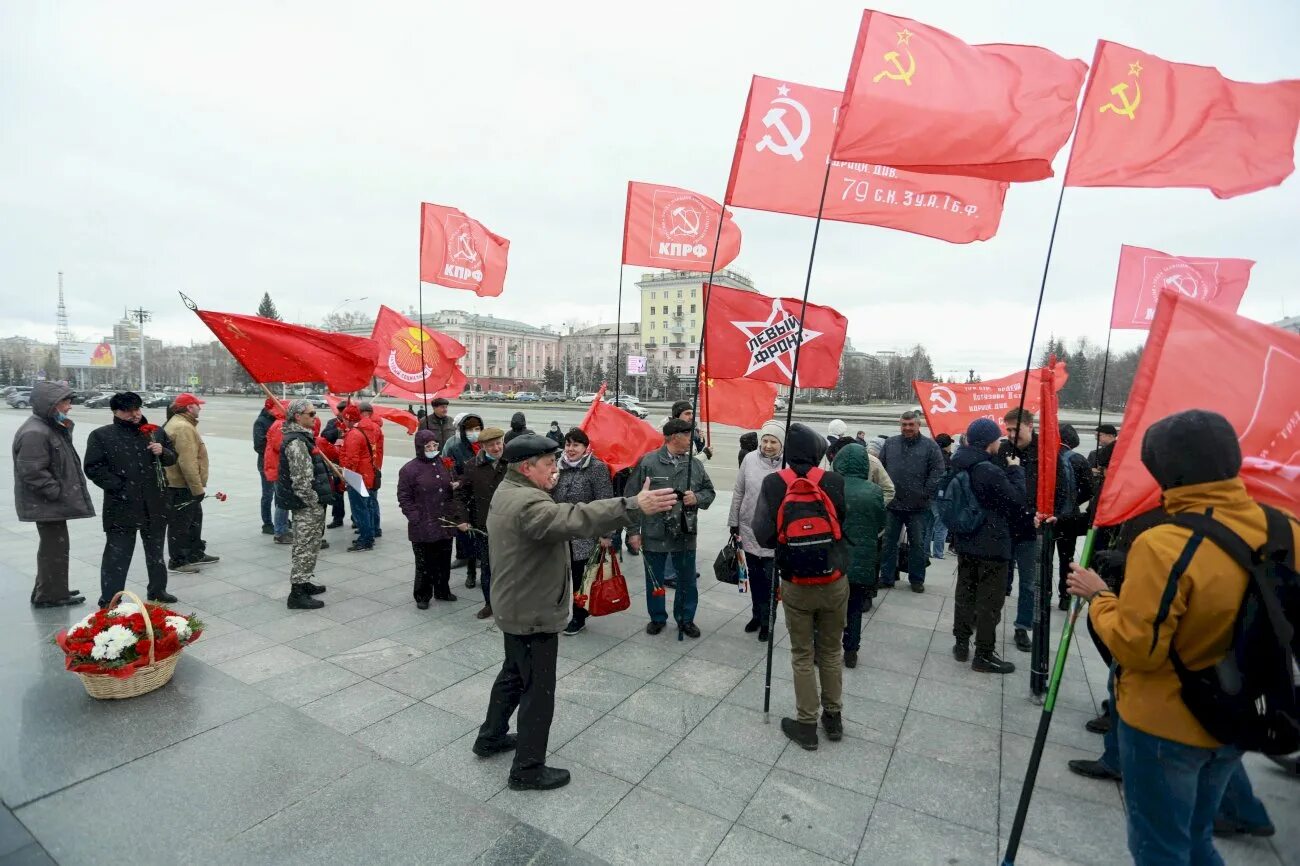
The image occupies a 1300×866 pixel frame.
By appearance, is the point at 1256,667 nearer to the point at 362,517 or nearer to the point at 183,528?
the point at 362,517

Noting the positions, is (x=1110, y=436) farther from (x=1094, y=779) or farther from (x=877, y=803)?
(x=877, y=803)

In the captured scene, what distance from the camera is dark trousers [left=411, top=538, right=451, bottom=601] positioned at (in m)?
6.55

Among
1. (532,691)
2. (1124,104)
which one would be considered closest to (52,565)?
(532,691)

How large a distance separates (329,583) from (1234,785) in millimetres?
7974

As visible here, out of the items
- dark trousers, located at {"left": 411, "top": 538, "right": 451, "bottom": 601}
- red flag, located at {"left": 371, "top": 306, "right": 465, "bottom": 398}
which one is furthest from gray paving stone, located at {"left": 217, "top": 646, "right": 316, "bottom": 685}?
red flag, located at {"left": 371, "top": 306, "right": 465, "bottom": 398}

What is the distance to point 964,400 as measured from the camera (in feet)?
28.0

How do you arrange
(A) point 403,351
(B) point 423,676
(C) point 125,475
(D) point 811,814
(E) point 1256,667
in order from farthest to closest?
(A) point 403,351 → (C) point 125,475 → (B) point 423,676 → (D) point 811,814 → (E) point 1256,667

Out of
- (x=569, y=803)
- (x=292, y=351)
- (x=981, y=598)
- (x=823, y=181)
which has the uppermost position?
(x=823, y=181)

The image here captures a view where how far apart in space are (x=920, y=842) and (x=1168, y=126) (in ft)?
15.6

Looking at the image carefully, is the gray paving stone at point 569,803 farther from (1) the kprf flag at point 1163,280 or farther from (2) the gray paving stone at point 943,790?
(1) the kprf flag at point 1163,280

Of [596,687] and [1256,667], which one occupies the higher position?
[1256,667]

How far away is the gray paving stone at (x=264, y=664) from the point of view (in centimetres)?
487

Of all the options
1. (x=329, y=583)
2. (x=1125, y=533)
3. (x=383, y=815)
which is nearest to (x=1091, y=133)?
(x=1125, y=533)

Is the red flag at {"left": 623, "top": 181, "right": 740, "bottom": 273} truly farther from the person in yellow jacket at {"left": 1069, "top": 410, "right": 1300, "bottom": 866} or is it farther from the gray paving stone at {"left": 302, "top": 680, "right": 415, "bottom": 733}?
the person in yellow jacket at {"left": 1069, "top": 410, "right": 1300, "bottom": 866}
